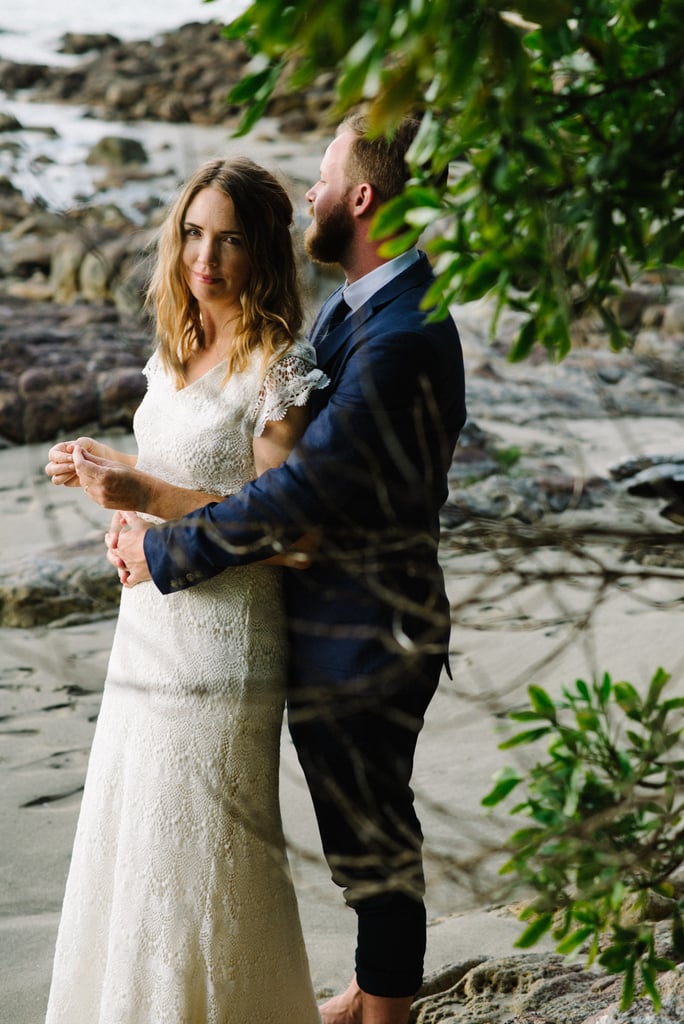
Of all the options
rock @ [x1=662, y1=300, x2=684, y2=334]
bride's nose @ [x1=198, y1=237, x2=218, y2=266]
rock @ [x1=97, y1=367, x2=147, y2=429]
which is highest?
bride's nose @ [x1=198, y1=237, x2=218, y2=266]

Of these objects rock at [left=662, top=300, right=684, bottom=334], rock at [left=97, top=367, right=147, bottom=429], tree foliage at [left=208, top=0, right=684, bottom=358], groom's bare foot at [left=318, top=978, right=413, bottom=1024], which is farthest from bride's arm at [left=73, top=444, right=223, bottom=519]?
rock at [left=662, top=300, right=684, bottom=334]

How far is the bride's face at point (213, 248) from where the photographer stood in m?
2.45

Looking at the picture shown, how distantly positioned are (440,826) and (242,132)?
321 cm

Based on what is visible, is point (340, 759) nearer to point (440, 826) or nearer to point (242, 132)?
point (242, 132)

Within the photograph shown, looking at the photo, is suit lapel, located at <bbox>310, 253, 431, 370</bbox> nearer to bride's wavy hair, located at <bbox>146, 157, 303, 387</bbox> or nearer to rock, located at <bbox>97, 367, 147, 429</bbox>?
bride's wavy hair, located at <bbox>146, 157, 303, 387</bbox>

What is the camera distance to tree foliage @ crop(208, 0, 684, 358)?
3.93 ft

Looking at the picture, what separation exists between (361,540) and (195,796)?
66cm

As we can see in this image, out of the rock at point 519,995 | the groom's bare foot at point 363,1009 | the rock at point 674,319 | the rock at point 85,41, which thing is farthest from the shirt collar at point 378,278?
the rock at point 85,41

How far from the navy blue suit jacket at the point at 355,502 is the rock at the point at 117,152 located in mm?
17144

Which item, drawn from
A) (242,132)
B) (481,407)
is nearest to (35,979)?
(242,132)

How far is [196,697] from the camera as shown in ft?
8.04

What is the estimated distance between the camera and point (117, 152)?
60.8ft

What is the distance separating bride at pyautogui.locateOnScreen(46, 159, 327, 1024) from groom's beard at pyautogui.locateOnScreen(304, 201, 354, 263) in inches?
2.6

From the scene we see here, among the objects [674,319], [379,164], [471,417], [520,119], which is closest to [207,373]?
[379,164]
